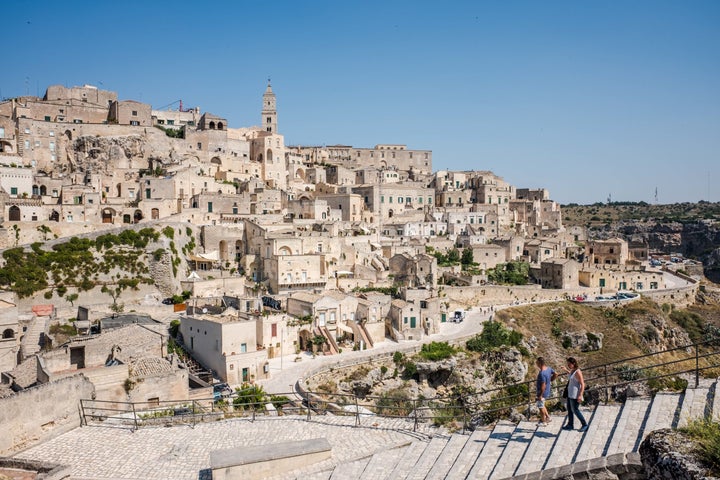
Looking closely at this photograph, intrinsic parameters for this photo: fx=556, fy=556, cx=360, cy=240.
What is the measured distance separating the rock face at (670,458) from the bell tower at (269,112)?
6829 centimetres

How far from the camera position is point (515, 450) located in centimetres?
897

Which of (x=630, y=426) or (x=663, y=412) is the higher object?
(x=663, y=412)

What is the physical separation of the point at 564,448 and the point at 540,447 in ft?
1.42

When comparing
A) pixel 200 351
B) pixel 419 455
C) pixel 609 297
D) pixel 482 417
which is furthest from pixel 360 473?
pixel 609 297

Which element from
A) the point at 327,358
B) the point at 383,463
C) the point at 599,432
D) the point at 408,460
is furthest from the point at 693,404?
the point at 327,358

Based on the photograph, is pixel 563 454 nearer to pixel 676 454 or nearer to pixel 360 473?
pixel 676 454

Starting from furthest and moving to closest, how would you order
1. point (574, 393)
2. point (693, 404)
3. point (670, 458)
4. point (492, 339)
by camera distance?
point (492, 339), point (574, 393), point (693, 404), point (670, 458)

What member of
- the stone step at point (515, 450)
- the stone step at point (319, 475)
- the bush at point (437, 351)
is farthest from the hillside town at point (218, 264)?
the stone step at point (515, 450)

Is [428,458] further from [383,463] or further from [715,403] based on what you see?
[715,403]

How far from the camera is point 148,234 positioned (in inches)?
1428

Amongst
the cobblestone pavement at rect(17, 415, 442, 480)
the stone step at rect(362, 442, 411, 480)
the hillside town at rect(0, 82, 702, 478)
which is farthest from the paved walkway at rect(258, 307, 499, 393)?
the stone step at rect(362, 442, 411, 480)

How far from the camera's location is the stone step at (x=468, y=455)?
353 inches

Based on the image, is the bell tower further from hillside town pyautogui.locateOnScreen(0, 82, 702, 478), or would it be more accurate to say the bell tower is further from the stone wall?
the stone wall

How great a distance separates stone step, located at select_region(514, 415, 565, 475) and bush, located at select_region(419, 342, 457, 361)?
2137 cm
